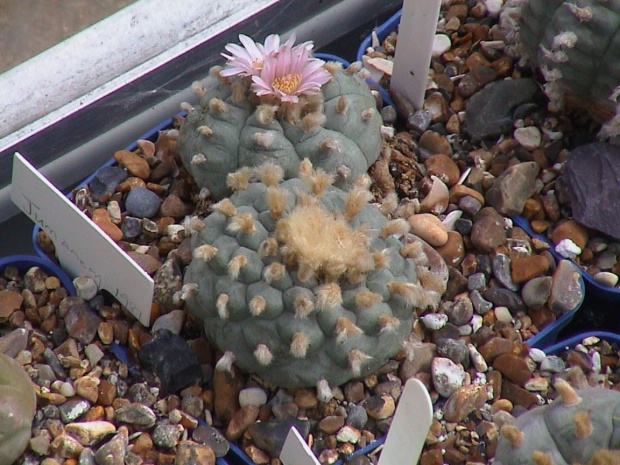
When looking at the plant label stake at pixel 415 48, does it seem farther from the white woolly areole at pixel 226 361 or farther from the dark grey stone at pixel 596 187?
the white woolly areole at pixel 226 361

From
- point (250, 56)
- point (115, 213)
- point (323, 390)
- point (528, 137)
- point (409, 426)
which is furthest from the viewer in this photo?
point (528, 137)

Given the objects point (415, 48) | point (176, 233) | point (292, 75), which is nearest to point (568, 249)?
point (415, 48)

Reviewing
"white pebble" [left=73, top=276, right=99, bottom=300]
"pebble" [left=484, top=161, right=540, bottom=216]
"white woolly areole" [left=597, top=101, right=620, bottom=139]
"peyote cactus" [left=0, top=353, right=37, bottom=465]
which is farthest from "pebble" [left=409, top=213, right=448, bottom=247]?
"peyote cactus" [left=0, top=353, right=37, bottom=465]

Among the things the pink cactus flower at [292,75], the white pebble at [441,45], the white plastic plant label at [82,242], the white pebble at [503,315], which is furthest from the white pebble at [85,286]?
the white pebble at [441,45]

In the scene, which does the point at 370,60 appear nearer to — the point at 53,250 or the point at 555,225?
the point at 555,225

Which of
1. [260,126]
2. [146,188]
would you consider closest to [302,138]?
[260,126]

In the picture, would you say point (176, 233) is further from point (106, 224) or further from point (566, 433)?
point (566, 433)

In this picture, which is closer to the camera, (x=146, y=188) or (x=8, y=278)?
(x=8, y=278)
